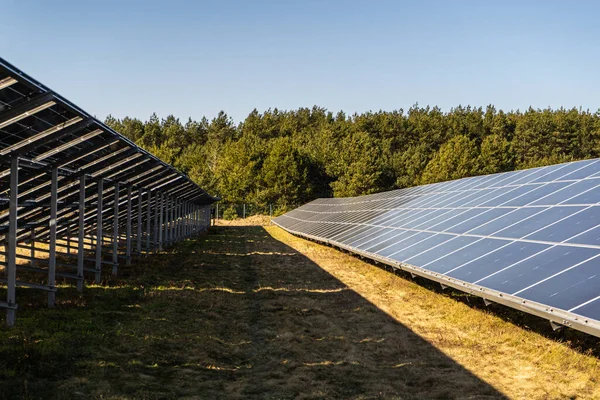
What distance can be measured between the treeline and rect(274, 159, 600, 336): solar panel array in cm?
6379

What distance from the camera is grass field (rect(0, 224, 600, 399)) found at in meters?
8.65

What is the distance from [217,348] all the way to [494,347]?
6.13 metres

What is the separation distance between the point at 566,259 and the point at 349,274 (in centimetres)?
1201

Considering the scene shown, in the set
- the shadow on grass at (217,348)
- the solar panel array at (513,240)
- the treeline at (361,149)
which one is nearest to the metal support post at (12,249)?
the shadow on grass at (217,348)

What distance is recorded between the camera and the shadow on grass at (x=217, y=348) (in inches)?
337

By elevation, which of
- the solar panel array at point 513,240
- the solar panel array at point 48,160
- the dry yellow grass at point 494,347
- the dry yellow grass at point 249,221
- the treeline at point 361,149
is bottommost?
the dry yellow grass at point 249,221

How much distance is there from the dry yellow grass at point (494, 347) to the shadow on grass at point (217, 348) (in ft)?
1.61

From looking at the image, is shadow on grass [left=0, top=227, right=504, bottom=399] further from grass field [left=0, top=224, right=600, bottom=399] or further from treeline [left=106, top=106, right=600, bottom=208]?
treeline [left=106, top=106, right=600, bottom=208]

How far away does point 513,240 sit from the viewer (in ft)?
48.7

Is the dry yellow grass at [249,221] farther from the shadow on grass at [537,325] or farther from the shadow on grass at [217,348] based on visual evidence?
the shadow on grass at [537,325]

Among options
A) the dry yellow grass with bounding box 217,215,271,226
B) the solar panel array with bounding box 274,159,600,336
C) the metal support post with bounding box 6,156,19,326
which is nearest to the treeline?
the dry yellow grass with bounding box 217,215,271,226

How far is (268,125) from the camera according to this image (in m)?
148

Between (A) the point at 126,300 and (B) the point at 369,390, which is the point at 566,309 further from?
(A) the point at 126,300

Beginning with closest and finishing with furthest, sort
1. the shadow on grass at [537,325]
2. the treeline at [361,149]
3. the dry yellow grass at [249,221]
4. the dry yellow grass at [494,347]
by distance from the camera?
the dry yellow grass at [494,347], the shadow on grass at [537,325], the dry yellow grass at [249,221], the treeline at [361,149]
